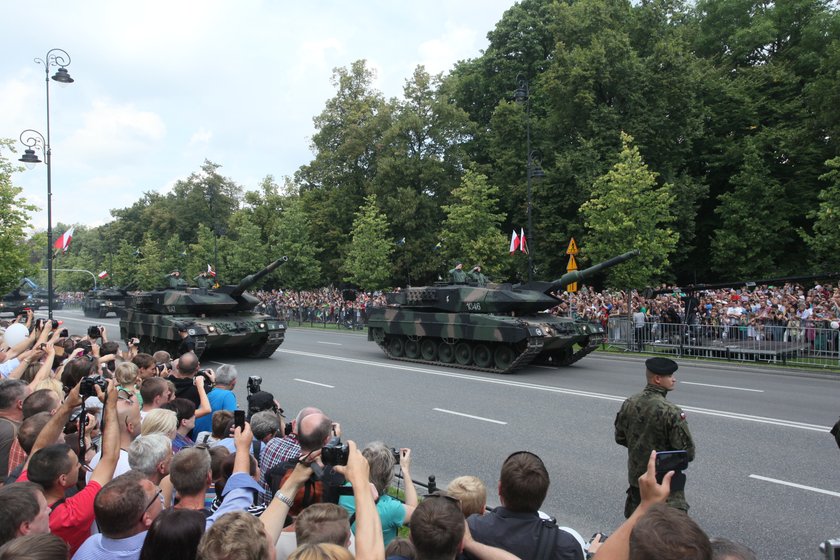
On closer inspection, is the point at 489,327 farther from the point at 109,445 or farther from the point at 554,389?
the point at 109,445

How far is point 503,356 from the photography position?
17219mm

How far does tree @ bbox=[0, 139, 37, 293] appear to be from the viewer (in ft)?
69.6

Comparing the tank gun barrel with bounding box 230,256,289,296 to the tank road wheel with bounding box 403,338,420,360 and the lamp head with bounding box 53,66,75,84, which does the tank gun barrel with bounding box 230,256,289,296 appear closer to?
the tank road wheel with bounding box 403,338,420,360

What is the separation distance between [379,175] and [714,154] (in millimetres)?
18862

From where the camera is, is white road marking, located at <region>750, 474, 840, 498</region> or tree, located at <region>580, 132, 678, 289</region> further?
tree, located at <region>580, 132, 678, 289</region>

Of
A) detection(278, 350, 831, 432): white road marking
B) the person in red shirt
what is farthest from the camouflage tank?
the person in red shirt

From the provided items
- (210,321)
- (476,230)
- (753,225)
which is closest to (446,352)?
(210,321)

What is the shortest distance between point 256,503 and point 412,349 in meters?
15.9

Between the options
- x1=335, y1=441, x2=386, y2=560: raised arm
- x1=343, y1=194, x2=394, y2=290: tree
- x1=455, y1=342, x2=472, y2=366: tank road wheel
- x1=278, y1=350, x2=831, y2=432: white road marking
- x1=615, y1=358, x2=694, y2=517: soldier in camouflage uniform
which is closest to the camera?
x1=335, y1=441, x2=386, y2=560: raised arm

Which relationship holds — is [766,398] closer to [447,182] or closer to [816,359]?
[816,359]

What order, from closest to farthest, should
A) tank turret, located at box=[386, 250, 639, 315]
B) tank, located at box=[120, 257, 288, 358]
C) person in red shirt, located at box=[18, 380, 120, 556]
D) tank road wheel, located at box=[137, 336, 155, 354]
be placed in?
person in red shirt, located at box=[18, 380, 120, 556], tank turret, located at box=[386, 250, 639, 315], tank, located at box=[120, 257, 288, 358], tank road wheel, located at box=[137, 336, 155, 354]

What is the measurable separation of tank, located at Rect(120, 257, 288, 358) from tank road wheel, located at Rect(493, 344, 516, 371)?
6462mm

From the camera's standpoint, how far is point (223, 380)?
7.42m

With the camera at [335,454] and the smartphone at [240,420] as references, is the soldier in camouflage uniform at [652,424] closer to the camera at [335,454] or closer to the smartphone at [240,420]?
the camera at [335,454]
